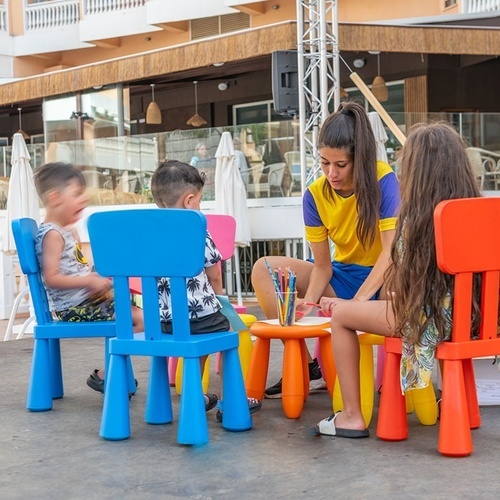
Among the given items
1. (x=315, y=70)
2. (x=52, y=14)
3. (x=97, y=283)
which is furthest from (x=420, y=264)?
(x=52, y=14)

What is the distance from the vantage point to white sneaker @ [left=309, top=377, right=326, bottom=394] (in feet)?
14.1

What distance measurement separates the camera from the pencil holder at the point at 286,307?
3.62m

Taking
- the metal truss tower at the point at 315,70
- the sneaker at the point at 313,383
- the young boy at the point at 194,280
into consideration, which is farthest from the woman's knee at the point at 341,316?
the metal truss tower at the point at 315,70

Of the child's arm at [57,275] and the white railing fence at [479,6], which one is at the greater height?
the white railing fence at [479,6]

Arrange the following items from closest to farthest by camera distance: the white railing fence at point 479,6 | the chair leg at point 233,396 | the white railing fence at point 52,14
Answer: the chair leg at point 233,396 → the white railing fence at point 479,6 → the white railing fence at point 52,14

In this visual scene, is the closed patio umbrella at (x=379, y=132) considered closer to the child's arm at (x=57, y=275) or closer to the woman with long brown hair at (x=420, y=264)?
the child's arm at (x=57, y=275)

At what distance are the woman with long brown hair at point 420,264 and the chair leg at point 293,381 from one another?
457 mm

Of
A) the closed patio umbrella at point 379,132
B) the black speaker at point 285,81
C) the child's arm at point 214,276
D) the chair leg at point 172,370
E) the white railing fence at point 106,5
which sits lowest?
the chair leg at point 172,370

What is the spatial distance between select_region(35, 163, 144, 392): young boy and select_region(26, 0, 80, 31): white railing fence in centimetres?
1922

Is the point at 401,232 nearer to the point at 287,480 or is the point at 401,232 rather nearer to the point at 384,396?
the point at 384,396

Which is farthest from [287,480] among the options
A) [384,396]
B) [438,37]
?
[438,37]

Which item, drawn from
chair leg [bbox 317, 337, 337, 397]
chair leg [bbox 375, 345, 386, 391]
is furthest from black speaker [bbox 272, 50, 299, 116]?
chair leg [bbox 317, 337, 337, 397]

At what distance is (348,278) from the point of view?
4.15 metres

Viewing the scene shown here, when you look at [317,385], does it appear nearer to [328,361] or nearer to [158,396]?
[328,361]
